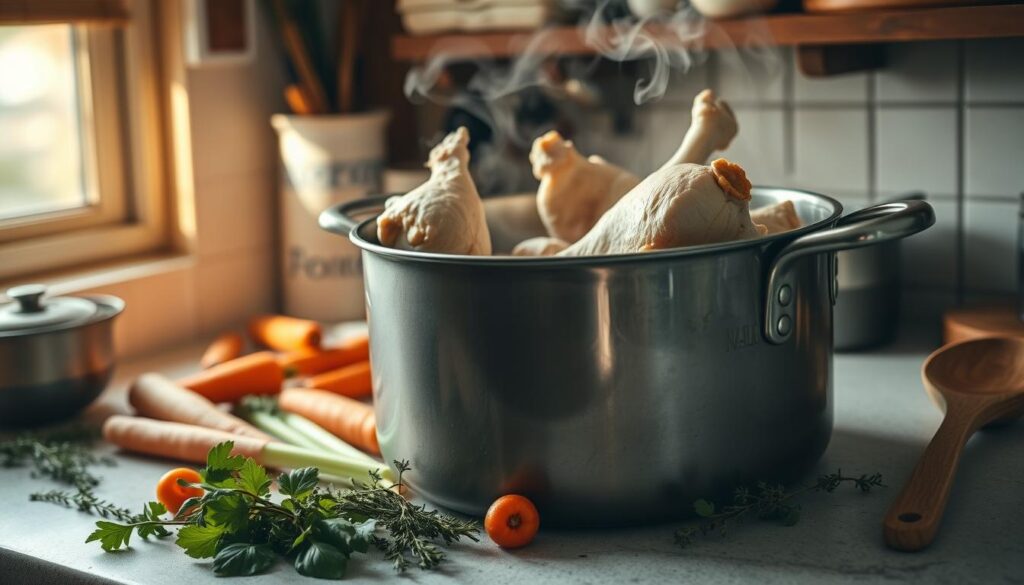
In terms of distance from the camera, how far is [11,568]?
874 millimetres

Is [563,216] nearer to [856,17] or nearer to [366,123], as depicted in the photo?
[856,17]

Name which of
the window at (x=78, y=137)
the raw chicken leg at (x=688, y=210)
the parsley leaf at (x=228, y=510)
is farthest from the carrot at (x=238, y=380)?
the raw chicken leg at (x=688, y=210)

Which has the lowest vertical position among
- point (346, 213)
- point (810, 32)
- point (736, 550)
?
point (736, 550)

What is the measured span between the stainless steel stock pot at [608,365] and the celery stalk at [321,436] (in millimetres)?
192

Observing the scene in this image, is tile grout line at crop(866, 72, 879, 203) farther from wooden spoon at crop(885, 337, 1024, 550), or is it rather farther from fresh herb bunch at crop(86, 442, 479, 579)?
fresh herb bunch at crop(86, 442, 479, 579)

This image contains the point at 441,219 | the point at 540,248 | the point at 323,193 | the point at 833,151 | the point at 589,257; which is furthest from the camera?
the point at 323,193

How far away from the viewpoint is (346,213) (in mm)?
1011

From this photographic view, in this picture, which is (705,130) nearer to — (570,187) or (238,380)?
(570,187)

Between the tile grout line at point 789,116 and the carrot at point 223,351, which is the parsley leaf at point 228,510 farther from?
the tile grout line at point 789,116

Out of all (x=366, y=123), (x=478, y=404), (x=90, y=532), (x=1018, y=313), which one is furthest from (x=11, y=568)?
(x=1018, y=313)

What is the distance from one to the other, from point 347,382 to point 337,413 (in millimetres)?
122

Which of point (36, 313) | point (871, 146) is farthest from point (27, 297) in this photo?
point (871, 146)

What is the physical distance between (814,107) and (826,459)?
1.88ft

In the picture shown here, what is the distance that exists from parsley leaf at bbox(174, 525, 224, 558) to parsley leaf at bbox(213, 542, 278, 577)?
0.01 meters
